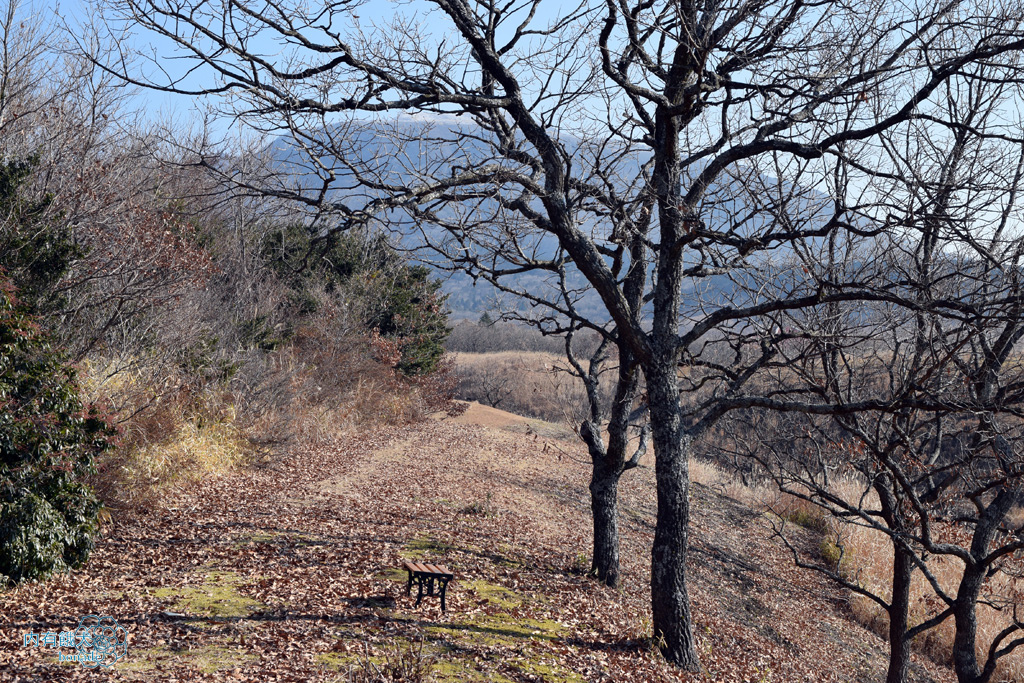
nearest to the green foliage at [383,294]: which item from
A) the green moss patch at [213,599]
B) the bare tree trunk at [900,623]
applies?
the green moss patch at [213,599]

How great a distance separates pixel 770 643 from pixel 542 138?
8609mm

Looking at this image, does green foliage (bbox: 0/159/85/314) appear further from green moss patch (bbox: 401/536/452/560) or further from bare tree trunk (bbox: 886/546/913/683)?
bare tree trunk (bbox: 886/546/913/683)

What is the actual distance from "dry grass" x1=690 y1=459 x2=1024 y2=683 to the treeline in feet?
28.4

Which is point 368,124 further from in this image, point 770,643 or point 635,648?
point 770,643

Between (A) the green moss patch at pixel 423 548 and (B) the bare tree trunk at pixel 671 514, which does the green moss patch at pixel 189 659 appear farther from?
(B) the bare tree trunk at pixel 671 514

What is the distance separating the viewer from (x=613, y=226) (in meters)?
9.11

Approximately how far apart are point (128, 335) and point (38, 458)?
251 inches

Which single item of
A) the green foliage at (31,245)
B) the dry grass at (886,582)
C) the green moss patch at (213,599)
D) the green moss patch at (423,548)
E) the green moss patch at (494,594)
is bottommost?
the dry grass at (886,582)

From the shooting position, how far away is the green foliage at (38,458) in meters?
6.32

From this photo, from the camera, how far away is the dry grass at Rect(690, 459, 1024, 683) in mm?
11789

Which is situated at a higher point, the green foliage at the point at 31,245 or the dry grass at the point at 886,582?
the green foliage at the point at 31,245

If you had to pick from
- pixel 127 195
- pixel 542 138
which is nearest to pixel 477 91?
pixel 542 138

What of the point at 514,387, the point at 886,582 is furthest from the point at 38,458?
the point at 514,387

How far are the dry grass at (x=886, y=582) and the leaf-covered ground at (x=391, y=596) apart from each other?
2.41 ft
